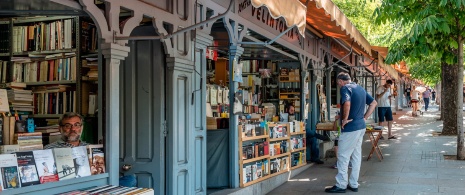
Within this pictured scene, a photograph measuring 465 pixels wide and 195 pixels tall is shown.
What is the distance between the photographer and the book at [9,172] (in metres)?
3.57

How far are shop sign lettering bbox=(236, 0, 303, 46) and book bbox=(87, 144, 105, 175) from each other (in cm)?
288

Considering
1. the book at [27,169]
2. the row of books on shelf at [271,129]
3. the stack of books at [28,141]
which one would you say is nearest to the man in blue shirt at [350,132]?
the row of books on shelf at [271,129]

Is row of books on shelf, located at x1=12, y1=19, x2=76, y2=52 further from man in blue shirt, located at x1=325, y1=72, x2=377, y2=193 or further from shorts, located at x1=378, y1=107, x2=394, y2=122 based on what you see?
shorts, located at x1=378, y1=107, x2=394, y2=122

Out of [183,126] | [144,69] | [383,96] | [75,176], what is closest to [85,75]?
[144,69]

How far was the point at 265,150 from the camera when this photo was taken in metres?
7.80

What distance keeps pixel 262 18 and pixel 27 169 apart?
526cm

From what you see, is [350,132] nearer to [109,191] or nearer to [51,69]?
[51,69]

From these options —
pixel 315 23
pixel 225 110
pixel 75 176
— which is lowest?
pixel 75 176

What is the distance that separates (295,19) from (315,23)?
310 cm

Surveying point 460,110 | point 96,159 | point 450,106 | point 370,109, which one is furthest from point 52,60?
point 450,106

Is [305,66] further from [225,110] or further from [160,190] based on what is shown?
[160,190]

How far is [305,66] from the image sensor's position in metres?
11.1

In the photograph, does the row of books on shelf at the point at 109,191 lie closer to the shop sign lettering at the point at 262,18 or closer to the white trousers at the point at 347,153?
the shop sign lettering at the point at 262,18

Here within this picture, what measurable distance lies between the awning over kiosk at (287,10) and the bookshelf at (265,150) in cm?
174
